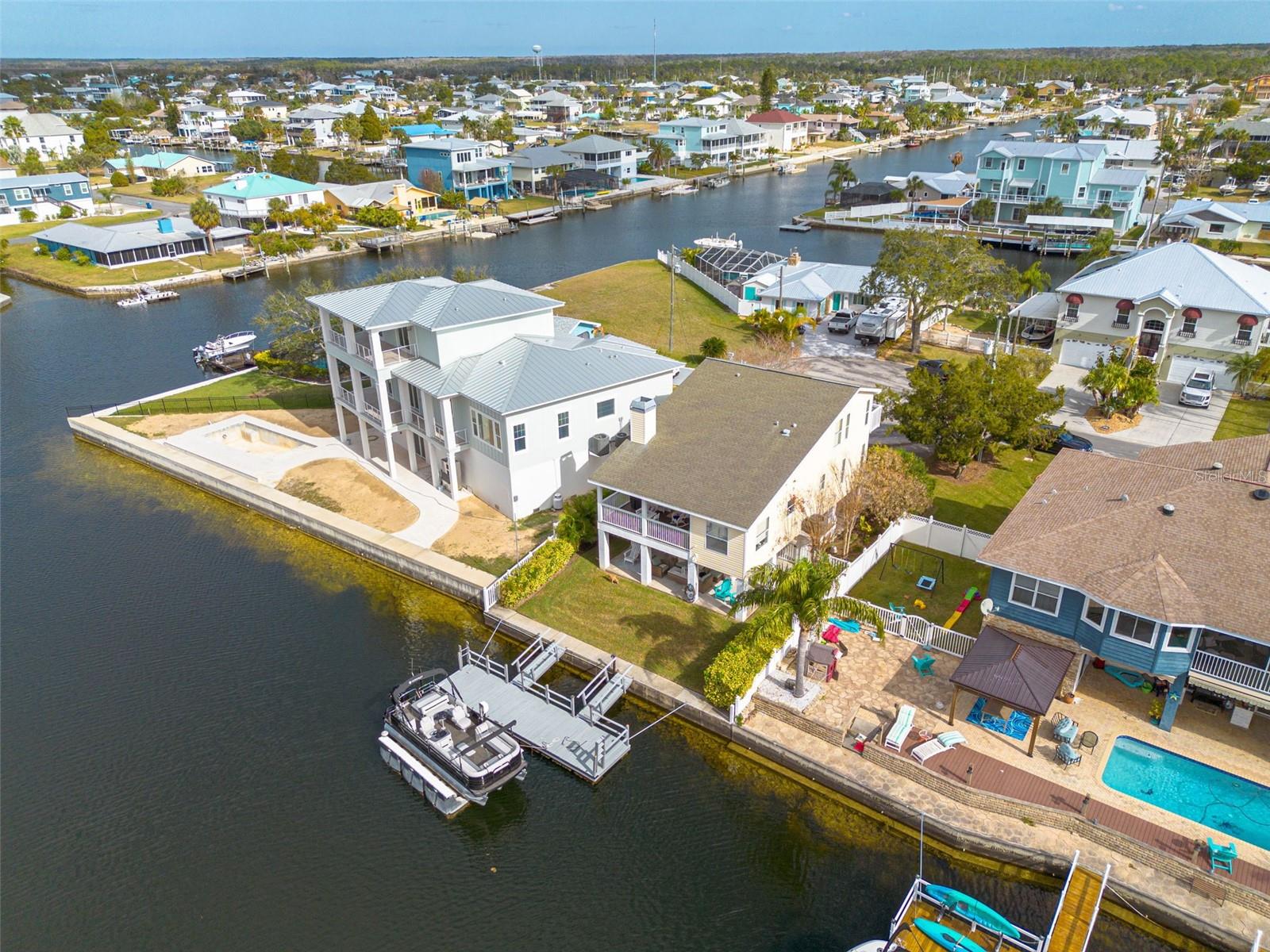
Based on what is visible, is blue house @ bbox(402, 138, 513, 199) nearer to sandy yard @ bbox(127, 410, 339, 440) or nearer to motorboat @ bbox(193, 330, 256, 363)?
motorboat @ bbox(193, 330, 256, 363)

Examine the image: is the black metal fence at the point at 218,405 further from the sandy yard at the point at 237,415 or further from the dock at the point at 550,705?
the dock at the point at 550,705

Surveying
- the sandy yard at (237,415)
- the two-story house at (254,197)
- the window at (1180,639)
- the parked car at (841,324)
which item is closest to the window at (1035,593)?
the window at (1180,639)

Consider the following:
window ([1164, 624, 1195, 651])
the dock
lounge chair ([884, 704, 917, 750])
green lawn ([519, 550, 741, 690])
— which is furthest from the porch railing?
the dock

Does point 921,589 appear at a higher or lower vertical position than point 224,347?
lower

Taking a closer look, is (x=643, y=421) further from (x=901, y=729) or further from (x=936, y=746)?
(x=936, y=746)

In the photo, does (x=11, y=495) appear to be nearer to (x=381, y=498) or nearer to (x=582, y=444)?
(x=381, y=498)

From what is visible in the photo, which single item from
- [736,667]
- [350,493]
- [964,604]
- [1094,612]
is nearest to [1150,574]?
[1094,612]

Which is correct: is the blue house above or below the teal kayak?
above
